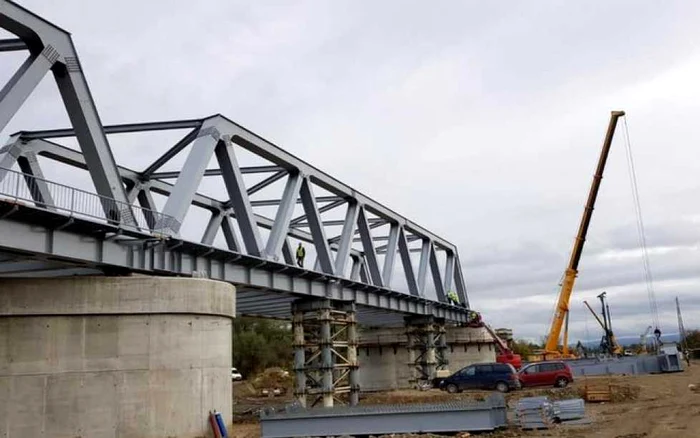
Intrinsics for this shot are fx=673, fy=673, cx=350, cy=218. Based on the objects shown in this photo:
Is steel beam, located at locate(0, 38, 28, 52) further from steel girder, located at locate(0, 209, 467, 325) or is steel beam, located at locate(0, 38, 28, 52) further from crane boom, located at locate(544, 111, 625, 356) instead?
crane boom, located at locate(544, 111, 625, 356)

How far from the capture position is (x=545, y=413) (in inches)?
768

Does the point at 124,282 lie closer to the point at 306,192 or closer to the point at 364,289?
the point at 306,192

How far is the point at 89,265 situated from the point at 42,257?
153 centimetres

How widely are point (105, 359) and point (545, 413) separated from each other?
40.1ft

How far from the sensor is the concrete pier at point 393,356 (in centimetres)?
4759

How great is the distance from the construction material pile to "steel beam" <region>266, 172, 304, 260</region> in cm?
995

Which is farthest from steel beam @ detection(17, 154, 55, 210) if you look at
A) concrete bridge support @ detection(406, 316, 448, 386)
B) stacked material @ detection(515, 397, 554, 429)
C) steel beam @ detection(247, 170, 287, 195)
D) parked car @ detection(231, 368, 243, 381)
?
parked car @ detection(231, 368, 243, 381)

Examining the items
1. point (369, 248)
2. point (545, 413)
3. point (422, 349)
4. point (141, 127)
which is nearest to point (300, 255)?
point (369, 248)

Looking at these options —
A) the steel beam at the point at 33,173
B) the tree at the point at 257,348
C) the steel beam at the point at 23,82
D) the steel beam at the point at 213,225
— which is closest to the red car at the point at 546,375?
the steel beam at the point at 213,225

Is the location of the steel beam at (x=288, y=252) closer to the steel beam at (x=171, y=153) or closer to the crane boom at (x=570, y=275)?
the steel beam at (x=171, y=153)

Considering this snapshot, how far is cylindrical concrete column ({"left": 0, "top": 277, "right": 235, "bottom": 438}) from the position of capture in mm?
15688

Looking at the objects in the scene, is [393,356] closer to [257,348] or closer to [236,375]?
[236,375]

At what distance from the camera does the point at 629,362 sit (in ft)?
147

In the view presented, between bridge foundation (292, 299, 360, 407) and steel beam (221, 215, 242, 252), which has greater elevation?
steel beam (221, 215, 242, 252)
